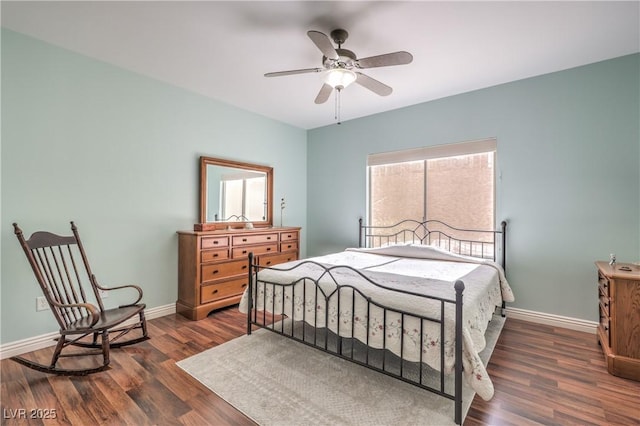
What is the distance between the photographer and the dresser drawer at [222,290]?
3.47m

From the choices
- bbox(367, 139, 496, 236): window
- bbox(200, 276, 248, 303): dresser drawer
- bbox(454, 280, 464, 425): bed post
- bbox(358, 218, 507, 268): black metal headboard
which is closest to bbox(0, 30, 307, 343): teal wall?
bbox(200, 276, 248, 303): dresser drawer

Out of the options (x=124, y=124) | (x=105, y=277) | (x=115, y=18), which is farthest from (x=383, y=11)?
(x=105, y=277)

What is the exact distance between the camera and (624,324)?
223cm

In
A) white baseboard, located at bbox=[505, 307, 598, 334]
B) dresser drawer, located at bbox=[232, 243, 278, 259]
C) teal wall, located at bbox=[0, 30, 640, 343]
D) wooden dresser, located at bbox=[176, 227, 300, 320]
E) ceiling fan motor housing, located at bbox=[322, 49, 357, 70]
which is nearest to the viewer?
ceiling fan motor housing, located at bbox=[322, 49, 357, 70]

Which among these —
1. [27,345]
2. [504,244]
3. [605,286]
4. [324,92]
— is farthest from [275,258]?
[605,286]

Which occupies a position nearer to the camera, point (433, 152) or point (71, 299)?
point (71, 299)

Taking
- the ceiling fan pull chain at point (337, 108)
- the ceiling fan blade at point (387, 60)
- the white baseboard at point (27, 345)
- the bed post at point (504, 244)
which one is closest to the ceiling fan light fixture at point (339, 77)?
the ceiling fan blade at point (387, 60)

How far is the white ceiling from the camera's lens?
7.32 ft

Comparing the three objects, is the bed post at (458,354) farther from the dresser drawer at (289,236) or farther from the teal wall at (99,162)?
the teal wall at (99,162)

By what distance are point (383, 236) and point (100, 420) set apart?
368cm

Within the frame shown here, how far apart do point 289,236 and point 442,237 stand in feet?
7.26

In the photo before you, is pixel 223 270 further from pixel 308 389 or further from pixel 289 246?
pixel 308 389

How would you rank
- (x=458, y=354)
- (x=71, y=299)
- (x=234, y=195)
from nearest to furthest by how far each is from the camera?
(x=458, y=354), (x=71, y=299), (x=234, y=195)

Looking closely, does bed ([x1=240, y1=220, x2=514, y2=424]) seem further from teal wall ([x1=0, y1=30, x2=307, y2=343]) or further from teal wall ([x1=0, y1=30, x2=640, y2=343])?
teal wall ([x1=0, y1=30, x2=307, y2=343])
